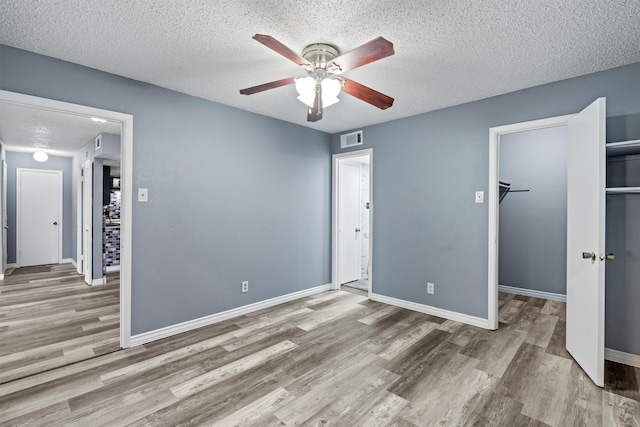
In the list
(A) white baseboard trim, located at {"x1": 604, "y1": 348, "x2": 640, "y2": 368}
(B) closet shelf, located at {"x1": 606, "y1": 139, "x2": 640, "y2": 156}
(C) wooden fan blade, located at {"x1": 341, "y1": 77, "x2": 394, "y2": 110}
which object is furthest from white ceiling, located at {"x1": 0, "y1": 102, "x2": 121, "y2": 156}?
(A) white baseboard trim, located at {"x1": 604, "y1": 348, "x2": 640, "y2": 368}

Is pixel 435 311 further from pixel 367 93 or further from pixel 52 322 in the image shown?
pixel 52 322

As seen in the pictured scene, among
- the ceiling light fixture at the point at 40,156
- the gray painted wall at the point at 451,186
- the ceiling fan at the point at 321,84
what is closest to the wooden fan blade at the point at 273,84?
the ceiling fan at the point at 321,84

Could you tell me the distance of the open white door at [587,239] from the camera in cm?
210

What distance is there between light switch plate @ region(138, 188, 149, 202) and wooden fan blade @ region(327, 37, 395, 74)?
2.10 m

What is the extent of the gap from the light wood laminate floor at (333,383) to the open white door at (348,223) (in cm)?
178

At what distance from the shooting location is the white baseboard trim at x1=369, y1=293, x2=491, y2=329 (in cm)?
326

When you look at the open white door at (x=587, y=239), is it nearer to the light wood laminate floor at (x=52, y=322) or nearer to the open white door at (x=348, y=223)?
the open white door at (x=348, y=223)

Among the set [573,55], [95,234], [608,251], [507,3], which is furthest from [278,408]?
[95,234]

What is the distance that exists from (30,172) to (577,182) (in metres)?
9.42

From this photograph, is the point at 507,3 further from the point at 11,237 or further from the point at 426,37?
the point at 11,237

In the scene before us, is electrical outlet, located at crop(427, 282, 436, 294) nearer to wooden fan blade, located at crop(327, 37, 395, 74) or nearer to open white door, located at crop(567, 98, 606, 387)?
open white door, located at crop(567, 98, 606, 387)

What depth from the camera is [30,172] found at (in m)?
6.40

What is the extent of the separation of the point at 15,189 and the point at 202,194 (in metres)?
6.09

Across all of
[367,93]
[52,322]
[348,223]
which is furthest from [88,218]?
[367,93]
